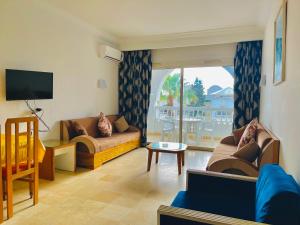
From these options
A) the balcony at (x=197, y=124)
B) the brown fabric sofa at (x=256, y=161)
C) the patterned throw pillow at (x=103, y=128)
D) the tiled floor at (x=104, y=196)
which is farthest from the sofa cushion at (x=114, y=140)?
the brown fabric sofa at (x=256, y=161)

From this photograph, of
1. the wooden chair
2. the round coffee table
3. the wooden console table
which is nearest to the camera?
the wooden chair

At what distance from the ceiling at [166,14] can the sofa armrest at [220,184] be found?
2.57 metres

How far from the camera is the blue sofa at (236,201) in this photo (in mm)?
1162

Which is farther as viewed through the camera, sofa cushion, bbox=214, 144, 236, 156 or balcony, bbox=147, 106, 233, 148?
balcony, bbox=147, 106, 233, 148

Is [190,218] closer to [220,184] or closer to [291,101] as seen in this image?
[220,184]

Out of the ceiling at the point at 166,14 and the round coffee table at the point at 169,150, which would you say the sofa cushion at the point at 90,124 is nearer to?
the round coffee table at the point at 169,150

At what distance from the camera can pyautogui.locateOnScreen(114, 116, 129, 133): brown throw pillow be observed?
5.39 metres

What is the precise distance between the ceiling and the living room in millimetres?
32

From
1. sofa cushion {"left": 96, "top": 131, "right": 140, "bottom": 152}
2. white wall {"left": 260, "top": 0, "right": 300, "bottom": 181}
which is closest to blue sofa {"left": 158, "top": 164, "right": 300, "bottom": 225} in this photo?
white wall {"left": 260, "top": 0, "right": 300, "bottom": 181}

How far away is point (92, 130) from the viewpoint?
Answer: 4.64 m

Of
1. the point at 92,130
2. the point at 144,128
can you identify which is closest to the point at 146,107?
the point at 144,128

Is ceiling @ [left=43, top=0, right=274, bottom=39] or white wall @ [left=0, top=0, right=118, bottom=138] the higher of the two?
ceiling @ [left=43, top=0, right=274, bottom=39]

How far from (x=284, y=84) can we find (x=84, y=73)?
3590 mm

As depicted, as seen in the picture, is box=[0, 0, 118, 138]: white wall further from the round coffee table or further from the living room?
the round coffee table
